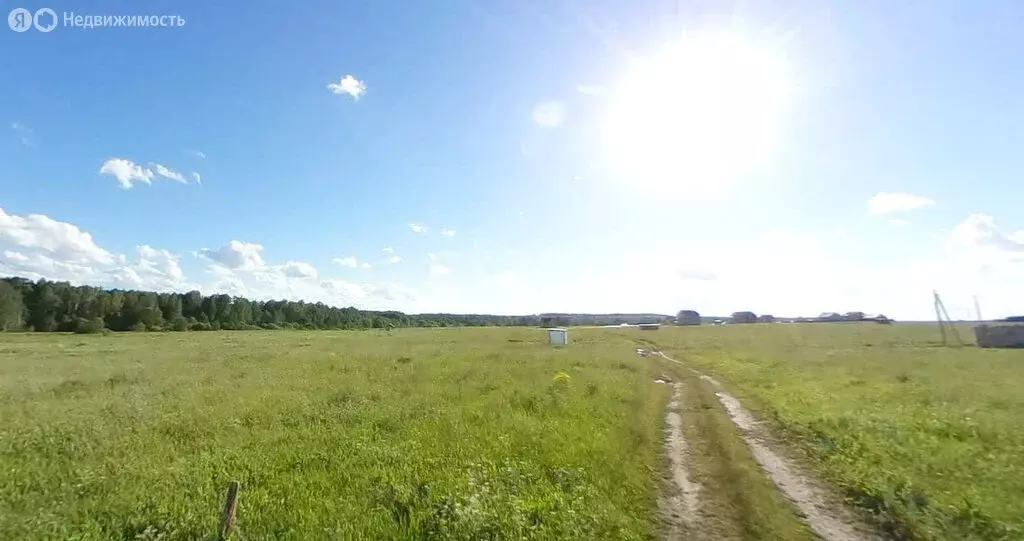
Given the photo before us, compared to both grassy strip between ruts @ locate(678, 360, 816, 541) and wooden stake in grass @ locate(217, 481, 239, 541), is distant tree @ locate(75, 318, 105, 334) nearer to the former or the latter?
wooden stake in grass @ locate(217, 481, 239, 541)

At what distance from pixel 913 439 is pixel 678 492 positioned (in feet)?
33.6

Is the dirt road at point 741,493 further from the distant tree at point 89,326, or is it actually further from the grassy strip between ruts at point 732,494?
the distant tree at point 89,326

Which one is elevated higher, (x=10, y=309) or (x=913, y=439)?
(x=10, y=309)

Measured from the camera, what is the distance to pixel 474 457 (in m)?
14.8

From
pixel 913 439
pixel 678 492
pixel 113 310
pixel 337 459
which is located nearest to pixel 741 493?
pixel 678 492

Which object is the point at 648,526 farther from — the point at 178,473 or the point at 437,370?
the point at 437,370

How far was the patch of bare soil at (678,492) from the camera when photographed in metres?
11.0

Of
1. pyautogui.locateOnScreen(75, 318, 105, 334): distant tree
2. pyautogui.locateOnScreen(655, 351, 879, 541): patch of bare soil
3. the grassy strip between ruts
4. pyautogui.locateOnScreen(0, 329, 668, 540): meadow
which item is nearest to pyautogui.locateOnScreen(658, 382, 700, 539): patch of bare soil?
the grassy strip between ruts

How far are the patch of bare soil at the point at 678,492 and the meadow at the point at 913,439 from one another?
367 centimetres

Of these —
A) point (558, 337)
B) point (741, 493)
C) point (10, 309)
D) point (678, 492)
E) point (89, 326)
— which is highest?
point (10, 309)

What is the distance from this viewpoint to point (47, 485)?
12758mm

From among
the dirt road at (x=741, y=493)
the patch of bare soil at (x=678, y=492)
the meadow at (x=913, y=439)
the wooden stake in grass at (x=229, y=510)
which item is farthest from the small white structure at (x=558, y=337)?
the wooden stake in grass at (x=229, y=510)

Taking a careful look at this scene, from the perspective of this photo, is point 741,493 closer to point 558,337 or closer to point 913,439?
point 913,439

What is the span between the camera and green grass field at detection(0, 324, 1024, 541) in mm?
10609
